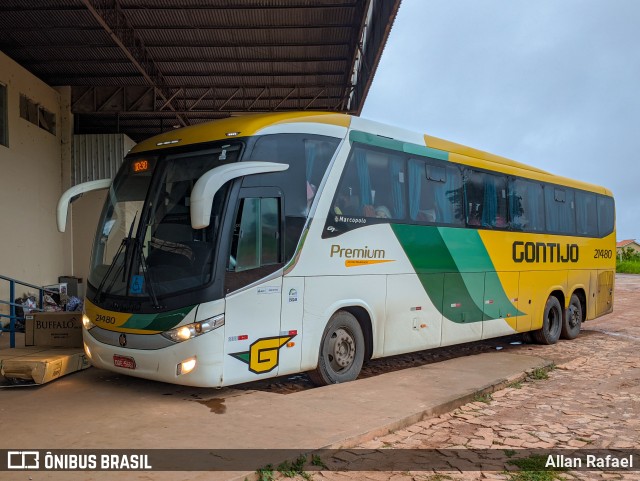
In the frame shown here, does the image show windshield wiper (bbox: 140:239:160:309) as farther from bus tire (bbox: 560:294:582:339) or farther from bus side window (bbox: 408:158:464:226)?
bus tire (bbox: 560:294:582:339)

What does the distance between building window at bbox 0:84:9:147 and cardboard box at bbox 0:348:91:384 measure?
787 centimetres

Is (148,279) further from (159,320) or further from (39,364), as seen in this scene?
(39,364)

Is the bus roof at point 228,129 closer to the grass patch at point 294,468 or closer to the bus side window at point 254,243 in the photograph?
the bus side window at point 254,243

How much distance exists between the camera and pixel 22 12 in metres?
12.8

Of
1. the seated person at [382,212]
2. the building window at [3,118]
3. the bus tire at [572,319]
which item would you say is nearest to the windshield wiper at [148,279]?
the seated person at [382,212]

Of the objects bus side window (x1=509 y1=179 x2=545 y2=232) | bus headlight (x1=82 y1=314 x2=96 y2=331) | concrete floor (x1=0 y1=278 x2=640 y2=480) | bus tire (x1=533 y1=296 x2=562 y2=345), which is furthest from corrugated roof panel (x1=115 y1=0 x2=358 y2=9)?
concrete floor (x1=0 y1=278 x2=640 y2=480)

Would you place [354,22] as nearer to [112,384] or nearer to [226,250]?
[226,250]

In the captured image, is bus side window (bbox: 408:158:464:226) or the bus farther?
bus side window (bbox: 408:158:464:226)

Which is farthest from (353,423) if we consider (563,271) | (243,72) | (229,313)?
(243,72)

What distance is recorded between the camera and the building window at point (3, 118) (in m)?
13.9

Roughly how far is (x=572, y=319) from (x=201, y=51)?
36.4ft

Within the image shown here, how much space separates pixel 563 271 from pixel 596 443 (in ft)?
25.3

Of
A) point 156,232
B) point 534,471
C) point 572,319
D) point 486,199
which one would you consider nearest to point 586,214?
point 572,319

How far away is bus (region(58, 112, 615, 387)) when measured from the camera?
6355mm
